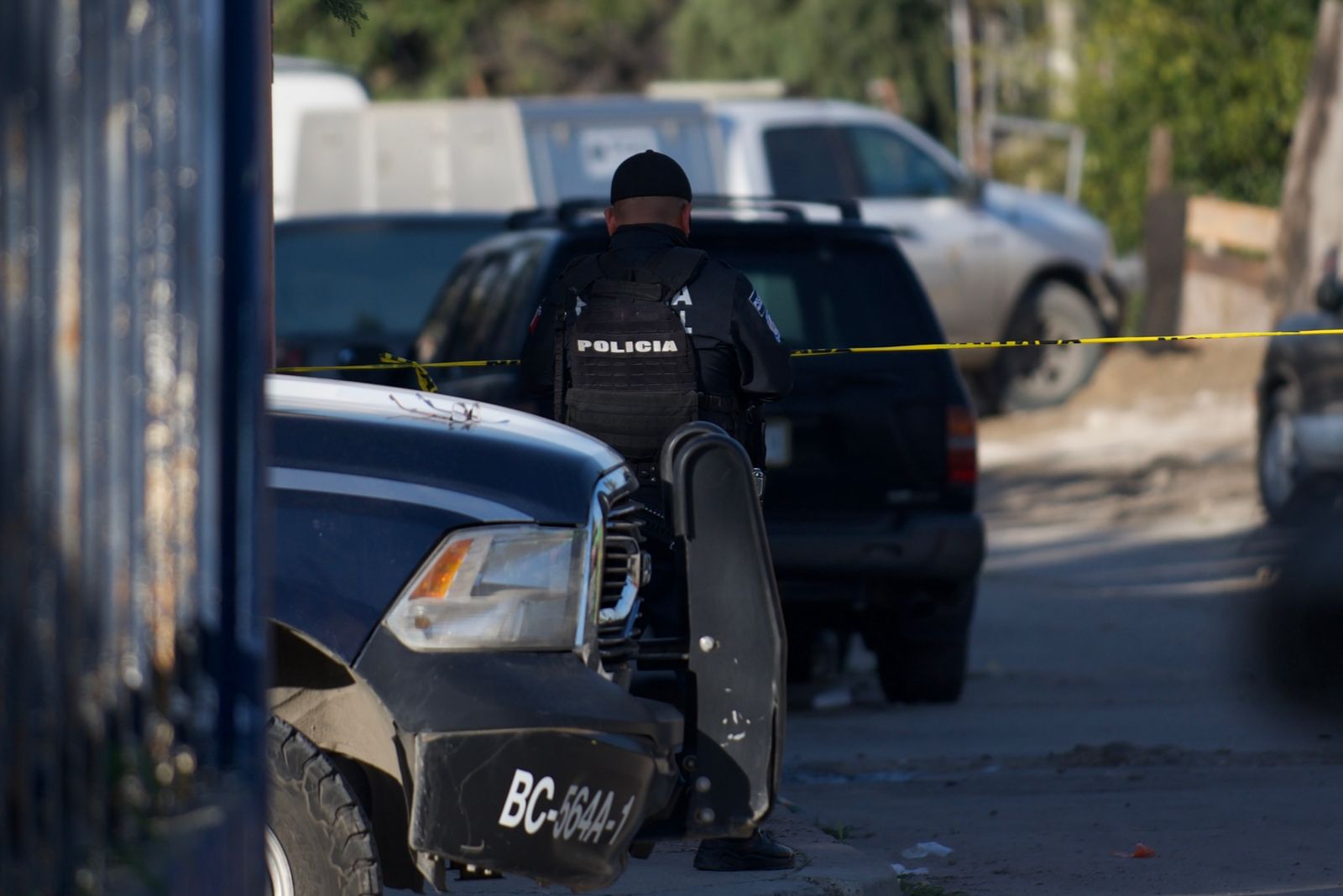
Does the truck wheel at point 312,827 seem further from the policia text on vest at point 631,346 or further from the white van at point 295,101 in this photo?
the white van at point 295,101

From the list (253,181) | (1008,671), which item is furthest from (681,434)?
(1008,671)

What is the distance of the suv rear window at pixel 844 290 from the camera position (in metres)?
7.80

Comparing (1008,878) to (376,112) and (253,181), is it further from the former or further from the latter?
(376,112)

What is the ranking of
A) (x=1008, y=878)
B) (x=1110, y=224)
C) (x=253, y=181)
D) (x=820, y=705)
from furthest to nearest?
(x=1110, y=224) < (x=820, y=705) < (x=1008, y=878) < (x=253, y=181)

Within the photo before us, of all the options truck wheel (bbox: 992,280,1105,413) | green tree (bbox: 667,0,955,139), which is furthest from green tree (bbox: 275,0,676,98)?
truck wheel (bbox: 992,280,1105,413)

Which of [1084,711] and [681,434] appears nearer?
[681,434]

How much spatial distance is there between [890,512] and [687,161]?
8938 mm

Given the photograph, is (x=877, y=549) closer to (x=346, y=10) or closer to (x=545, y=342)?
(x=545, y=342)

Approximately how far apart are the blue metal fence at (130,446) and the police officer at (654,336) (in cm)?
224

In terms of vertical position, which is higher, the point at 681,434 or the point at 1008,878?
the point at 681,434

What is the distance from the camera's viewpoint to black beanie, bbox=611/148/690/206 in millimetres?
5332

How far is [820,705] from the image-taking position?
27.0 ft

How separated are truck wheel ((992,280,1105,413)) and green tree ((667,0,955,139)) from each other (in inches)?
884

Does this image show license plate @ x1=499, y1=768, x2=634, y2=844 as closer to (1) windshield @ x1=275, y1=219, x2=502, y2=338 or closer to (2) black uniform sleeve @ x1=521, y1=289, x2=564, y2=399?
(2) black uniform sleeve @ x1=521, y1=289, x2=564, y2=399
